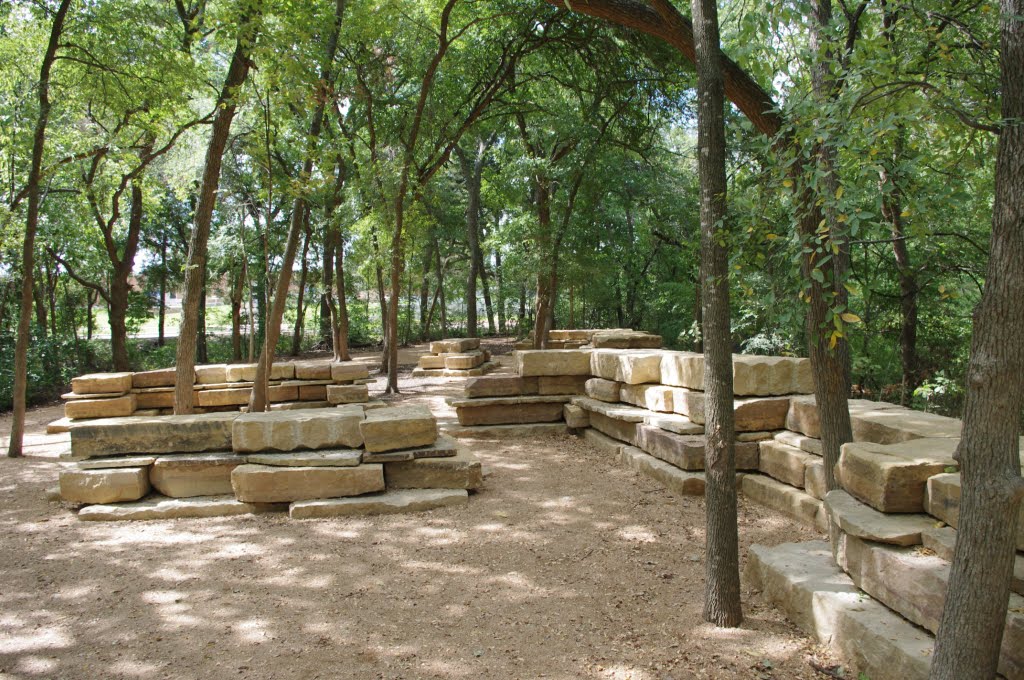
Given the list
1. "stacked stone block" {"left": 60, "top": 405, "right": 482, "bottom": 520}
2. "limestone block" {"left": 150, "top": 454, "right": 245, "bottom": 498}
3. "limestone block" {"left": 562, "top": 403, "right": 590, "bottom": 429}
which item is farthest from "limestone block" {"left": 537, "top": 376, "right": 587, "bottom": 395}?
"limestone block" {"left": 150, "top": 454, "right": 245, "bottom": 498}

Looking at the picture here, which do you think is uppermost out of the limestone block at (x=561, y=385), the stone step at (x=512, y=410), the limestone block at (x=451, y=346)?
the limestone block at (x=451, y=346)

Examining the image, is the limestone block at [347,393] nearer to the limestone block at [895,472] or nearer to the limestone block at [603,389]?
the limestone block at [603,389]

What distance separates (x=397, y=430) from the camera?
596 cm

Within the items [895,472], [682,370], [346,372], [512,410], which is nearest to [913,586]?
[895,472]

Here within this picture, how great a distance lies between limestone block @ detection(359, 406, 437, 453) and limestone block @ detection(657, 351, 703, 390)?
2.56m

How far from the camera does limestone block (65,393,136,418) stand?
1033 centimetres

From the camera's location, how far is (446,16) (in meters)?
9.96

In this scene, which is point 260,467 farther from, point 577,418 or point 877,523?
point 877,523

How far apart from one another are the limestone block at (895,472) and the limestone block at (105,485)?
5.56 meters

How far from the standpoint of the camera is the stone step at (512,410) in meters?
9.16

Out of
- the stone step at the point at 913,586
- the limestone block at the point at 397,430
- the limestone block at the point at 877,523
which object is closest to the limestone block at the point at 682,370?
the limestone block at the point at 397,430

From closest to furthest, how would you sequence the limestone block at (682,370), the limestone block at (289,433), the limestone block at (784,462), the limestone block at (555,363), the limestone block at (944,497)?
the limestone block at (944,497)
the limestone block at (784,462)
the limestone block at (289,433)
the limestone block at (682,370)
the limestone block at (555,363)

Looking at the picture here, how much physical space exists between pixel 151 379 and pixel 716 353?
9822 mm

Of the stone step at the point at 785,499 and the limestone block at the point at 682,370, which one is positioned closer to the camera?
the stone step at the point at 785,499
